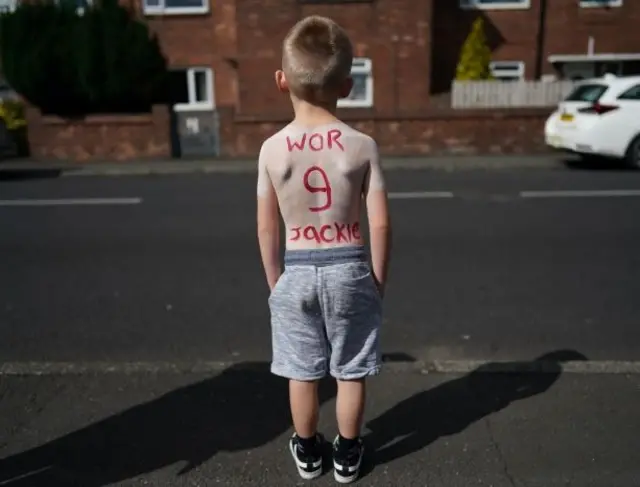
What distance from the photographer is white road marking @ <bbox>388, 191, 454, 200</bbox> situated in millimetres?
9930

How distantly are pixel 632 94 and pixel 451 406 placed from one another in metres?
10.7

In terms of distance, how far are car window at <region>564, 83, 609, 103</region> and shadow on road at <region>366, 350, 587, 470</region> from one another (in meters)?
9.76

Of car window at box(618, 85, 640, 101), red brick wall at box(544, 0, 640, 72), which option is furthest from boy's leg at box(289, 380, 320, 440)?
red brick wall at box(544, 0, 640, 72)

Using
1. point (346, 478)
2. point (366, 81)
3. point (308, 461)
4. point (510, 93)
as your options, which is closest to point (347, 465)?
point (346, 478)

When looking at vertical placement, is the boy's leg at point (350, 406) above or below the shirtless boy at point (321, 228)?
below

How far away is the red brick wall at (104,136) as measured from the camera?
50.4ft

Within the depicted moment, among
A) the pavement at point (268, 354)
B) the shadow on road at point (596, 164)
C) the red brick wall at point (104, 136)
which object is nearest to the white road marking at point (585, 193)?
the pavement at point (268, 354)

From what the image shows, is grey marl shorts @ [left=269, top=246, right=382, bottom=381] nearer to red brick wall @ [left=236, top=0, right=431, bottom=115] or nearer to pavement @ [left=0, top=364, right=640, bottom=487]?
pavement @ [left=0, top=364, right=640, bottom=487]

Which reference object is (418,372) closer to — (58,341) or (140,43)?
(58,341)

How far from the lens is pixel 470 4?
19344 mm

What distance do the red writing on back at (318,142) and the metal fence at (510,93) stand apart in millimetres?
14382

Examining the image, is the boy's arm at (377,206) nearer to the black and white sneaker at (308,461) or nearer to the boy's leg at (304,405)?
the boy's leg at (304,405)

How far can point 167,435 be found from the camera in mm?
3191

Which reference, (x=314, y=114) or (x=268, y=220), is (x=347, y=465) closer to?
(x=268, y=220)
